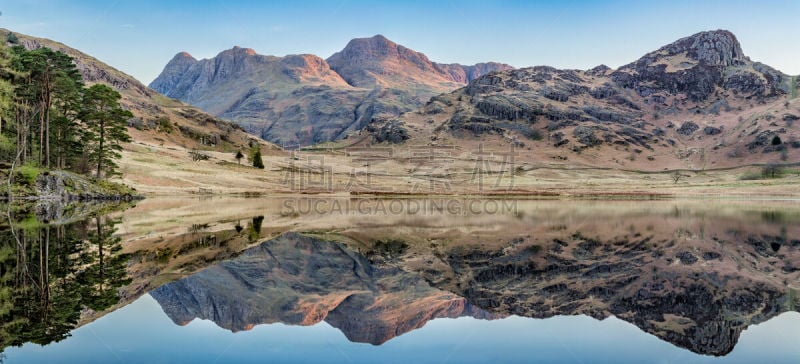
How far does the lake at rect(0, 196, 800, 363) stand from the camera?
38.4 ft

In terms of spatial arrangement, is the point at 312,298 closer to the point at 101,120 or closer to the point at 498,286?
the point at 498,286

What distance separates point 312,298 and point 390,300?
2585 millimetres

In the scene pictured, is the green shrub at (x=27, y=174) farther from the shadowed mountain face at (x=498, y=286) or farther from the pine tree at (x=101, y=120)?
the shadowed mountain face at (x=498, y=286)

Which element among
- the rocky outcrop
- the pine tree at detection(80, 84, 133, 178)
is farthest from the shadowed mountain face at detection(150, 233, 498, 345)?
the pine tree at detection(80, 84, 133, 178)

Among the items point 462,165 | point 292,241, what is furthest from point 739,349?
point 462,165

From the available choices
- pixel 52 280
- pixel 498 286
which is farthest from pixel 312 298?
pixel 52 280

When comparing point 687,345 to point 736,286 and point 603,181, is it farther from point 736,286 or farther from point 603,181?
point 603,181

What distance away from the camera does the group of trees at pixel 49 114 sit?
61750 millimetres

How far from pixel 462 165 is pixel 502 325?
608 ft

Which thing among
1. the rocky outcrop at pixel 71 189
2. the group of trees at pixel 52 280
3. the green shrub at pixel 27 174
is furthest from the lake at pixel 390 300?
the rocky outcrop at pixel 71 189

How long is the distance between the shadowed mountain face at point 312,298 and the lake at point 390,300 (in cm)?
9

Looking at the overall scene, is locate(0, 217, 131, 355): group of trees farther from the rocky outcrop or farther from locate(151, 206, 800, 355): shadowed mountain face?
the rocky outcrop

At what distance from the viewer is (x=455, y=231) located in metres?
40.6

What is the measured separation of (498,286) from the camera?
18.9 metres
